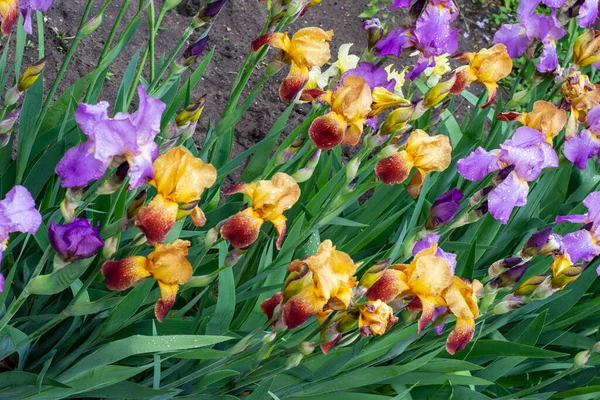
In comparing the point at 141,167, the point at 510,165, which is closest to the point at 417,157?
the point at 510,165

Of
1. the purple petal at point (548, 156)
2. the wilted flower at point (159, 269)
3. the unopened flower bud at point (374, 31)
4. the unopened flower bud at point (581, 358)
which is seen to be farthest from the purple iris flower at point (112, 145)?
the unopened flower bud at point (581, 358)

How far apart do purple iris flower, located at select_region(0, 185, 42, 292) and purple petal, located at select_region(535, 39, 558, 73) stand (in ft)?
5.04

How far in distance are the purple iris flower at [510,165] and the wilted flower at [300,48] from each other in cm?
43

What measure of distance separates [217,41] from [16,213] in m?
2.27

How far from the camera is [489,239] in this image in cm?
215

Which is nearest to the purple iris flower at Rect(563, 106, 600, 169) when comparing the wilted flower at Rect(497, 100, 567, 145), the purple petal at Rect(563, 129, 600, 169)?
the purple petal at Rect(563, 129, 600, 169)

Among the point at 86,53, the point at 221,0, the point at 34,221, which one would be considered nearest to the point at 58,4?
the point at 86,53

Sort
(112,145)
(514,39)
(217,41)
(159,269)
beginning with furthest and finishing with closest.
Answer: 1. (217,41)
2. (514,39)
3. (159,269)
4. (112,145)

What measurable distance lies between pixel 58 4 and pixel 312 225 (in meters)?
1.95

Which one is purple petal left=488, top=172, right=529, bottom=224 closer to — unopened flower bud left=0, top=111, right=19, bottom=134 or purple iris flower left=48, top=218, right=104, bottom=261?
purple iris flower left=48, top=218, right=104, bottom=261

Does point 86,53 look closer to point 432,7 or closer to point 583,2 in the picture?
point 432,7

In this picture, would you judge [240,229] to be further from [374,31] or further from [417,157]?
[374,31]

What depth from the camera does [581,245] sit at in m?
1.72

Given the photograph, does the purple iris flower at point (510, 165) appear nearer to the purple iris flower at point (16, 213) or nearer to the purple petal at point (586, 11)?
the purple petal at point (586, 11)
